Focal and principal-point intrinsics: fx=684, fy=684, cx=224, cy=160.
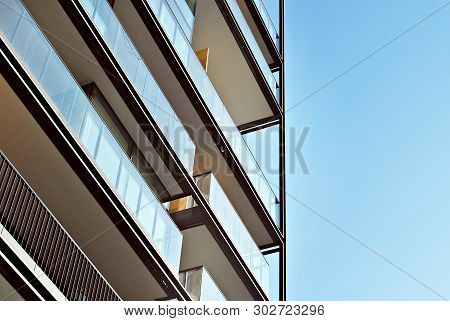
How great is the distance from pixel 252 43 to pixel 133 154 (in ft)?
24.9

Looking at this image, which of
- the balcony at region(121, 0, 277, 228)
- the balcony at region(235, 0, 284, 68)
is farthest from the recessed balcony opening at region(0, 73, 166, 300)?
the balcony at region(235, 0, 284, 68)

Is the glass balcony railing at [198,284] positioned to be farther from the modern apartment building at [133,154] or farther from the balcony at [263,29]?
the balcony at [263,29]

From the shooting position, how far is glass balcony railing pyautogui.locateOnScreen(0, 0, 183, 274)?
1200 centimetres

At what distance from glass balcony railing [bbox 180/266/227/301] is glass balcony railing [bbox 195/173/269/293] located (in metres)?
1.90

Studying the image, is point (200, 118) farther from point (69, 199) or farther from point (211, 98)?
point (69, 199)

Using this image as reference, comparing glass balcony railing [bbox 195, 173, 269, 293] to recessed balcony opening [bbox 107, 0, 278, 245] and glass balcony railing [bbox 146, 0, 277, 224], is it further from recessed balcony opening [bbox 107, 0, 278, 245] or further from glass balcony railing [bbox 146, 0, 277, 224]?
glass balcony railing [bbox 146, 0, 277, 224]

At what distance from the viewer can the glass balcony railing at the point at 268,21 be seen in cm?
2497

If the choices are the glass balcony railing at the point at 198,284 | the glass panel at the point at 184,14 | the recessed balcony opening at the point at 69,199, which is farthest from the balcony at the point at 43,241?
the glass panel at the point at 184,14

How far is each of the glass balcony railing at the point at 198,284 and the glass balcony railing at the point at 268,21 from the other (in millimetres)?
11759

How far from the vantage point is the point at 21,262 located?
10.6 meters

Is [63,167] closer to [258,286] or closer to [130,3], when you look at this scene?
[130,3]
